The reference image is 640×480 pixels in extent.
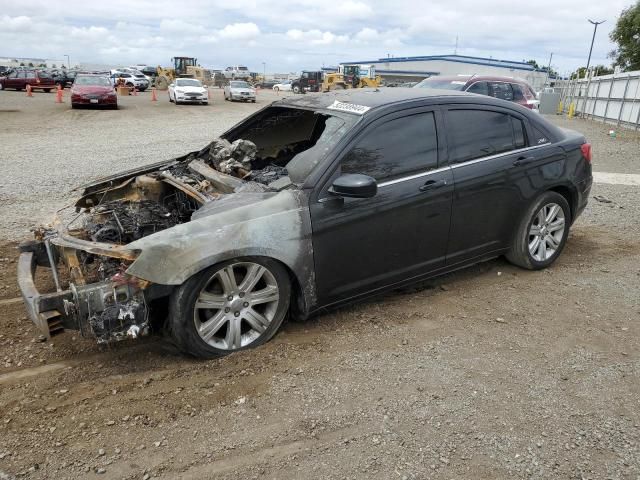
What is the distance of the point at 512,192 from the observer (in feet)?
14.5

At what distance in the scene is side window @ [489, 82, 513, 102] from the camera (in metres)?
12.0

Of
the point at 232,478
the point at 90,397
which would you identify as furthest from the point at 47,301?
the point at 232,478

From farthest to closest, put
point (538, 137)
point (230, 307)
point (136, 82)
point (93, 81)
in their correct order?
1. point (136, 82)
2. point (93, 81)
3. point (538, 137)
4. point (230, 307)

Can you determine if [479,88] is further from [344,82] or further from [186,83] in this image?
[344,82]

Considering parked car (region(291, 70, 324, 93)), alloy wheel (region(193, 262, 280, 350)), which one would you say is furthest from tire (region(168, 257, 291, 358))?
parked car (region(291, 70, 324, 93))

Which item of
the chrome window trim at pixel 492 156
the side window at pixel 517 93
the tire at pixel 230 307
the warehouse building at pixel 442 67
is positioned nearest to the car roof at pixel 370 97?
the chrome window trim at pixel 492 156

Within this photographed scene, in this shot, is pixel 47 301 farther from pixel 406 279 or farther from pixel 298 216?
pixel 406 279

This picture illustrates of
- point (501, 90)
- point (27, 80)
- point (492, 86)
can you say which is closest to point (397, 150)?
point (492, 86)

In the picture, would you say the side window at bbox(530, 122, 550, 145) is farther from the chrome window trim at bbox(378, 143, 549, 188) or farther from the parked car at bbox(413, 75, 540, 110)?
the parked car at bbox(413, 75, 540, 110)

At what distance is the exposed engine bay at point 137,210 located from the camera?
9.95 feet

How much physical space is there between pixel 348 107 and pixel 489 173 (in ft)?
4.28

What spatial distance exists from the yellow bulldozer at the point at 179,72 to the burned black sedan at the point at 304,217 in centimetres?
4104

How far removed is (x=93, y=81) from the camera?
75.2 feet

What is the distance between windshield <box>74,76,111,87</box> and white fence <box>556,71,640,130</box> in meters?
21.5
